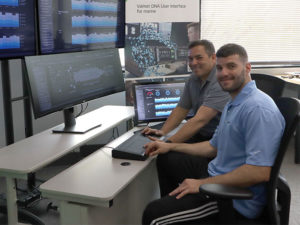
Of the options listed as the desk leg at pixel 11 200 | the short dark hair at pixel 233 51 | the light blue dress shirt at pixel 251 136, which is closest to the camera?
the light blue dress shirt at pixel 251 136

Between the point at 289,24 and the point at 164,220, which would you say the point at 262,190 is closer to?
the point at 164,220

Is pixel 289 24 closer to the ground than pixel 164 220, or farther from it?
farther from it

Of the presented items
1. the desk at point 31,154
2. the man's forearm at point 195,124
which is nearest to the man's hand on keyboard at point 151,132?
the man's forearm at point 195,124

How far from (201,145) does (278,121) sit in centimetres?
63

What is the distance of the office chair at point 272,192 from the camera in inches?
55.6

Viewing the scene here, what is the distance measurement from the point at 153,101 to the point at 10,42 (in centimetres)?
104

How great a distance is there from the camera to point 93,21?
10.1 feet

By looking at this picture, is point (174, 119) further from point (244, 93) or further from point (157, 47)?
point (157, 47)

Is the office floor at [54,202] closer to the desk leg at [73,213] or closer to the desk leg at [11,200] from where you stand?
the desk leg at [11,200]

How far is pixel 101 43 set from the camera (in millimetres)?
3213

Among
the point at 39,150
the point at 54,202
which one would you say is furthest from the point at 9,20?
the point at 54,202

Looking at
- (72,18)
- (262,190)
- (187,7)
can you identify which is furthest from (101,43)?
(262,190)

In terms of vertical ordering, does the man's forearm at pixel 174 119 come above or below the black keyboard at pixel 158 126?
above

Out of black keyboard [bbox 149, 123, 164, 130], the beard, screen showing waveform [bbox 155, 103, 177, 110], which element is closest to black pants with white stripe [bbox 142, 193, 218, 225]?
the beard
